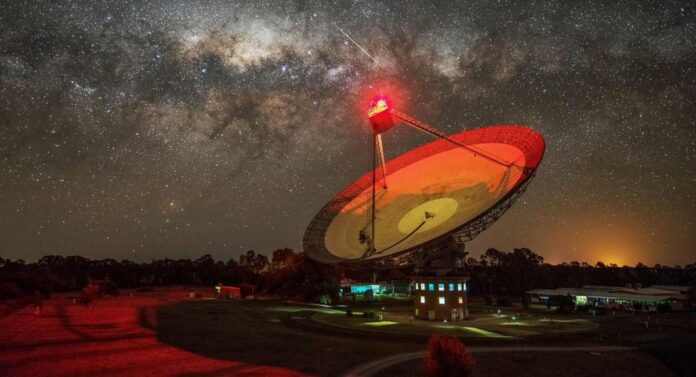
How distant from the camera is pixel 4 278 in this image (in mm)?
78438

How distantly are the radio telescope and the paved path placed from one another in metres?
9.54

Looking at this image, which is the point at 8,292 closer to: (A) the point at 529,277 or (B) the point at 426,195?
(B) the point at 426,195

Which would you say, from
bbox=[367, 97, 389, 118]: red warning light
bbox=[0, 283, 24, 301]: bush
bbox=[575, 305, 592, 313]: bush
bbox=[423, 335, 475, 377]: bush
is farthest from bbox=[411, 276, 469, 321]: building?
bbox=[0, 283, 24, 301]: bush

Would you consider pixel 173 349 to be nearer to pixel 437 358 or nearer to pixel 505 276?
pixel 437 358

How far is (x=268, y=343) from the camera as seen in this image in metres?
34.6

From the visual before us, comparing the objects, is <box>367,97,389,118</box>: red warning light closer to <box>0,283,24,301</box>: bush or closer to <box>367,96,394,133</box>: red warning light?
<box>367,96,394,133</box>: red warning light

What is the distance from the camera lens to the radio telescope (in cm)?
3950

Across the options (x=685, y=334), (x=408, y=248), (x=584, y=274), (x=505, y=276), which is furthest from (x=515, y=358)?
(x=584, y=274)

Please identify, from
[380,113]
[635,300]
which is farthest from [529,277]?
[380,113]

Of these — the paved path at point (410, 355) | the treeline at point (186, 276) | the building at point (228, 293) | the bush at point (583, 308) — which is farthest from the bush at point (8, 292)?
the bush at point (583, 308)

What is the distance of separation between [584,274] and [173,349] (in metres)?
137

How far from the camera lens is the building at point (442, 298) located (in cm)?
4653

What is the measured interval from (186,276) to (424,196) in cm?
11059

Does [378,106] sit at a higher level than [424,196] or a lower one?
higher
